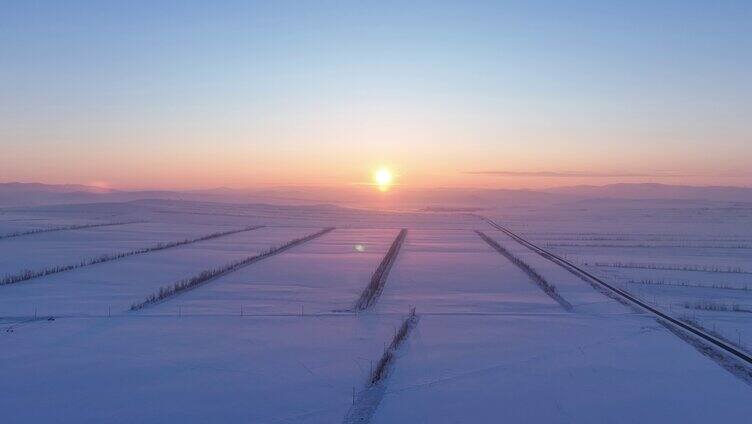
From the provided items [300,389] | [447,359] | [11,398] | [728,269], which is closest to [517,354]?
[447,359]

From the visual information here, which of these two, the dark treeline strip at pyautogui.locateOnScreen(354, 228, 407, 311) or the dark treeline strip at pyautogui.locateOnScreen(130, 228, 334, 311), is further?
the dark treeline strip at pyautogui.locateOnScreen(130, 228, 334, 311)

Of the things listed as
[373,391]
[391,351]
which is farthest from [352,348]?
[373,391]

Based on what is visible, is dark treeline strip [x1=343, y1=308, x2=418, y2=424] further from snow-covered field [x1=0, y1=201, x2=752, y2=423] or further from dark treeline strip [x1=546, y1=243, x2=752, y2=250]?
dark treeline strip [x1=546, y1=243, x2=752, y2=250]

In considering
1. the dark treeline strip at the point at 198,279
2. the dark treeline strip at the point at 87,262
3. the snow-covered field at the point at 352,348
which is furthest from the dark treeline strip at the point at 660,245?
the dark treeline strip at the point at 87,262

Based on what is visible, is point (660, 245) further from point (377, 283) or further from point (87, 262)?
point (87, 262)

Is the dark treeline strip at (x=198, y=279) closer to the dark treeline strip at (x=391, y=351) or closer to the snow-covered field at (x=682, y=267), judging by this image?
the dark treeline strip at (x=391, y=351)

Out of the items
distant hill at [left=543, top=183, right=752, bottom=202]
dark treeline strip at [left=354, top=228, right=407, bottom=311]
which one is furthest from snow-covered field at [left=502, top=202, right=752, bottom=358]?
distant hill at [left=543, top=183, right=752, bottom=202]
